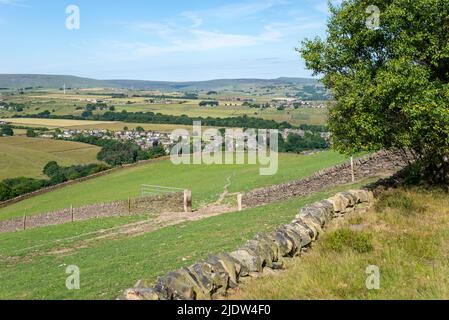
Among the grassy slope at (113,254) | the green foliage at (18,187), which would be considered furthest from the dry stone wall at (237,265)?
the green foliage at (18,187)

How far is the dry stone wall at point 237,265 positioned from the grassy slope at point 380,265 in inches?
15.5

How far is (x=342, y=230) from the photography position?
1423cm

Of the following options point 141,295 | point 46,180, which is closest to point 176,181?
point 141,295

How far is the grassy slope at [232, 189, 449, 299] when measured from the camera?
32.5ft

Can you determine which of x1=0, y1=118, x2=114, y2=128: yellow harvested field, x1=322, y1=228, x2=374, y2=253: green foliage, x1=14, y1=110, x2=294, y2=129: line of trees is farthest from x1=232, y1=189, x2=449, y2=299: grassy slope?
x1=0, y1=118, x2=114, y2=128: yellow harvested field

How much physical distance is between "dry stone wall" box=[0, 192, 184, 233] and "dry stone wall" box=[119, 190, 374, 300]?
20.5m

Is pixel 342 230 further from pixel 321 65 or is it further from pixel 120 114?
pixel 120 114

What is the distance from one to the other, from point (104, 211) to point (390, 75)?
1094 inches

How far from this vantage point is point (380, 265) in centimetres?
1148

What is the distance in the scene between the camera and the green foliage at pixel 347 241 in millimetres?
12836

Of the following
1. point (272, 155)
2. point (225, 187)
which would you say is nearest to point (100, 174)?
point (272, 155)

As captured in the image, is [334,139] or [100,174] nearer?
[334,139]

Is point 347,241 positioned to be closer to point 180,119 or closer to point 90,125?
point 90,125
